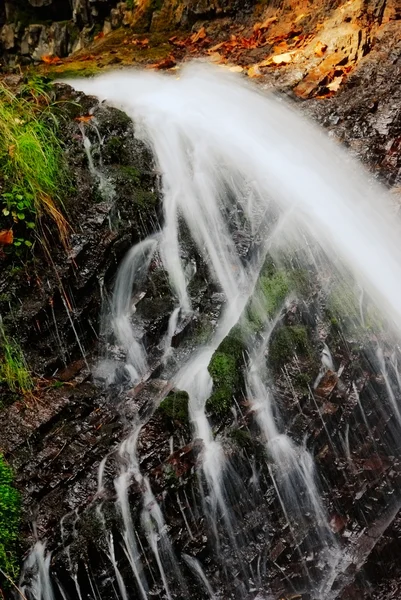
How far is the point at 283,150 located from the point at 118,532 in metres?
5.39

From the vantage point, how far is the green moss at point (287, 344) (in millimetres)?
4738

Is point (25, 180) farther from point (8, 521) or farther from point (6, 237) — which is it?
point (8, 521)

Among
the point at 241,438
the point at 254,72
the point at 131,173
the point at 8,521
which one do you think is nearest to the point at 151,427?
the point at 241,438

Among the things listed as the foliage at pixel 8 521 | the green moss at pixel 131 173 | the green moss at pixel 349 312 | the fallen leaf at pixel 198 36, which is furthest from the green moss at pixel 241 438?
the fallen leaf at pixel 198 36

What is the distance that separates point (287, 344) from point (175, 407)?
1.27 meters

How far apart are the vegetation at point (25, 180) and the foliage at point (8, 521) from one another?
2.12 metres

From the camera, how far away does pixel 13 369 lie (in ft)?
14.8

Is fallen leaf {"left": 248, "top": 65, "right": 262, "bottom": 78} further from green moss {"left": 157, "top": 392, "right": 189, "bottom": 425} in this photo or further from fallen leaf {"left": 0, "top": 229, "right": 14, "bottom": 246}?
green moss {"left": 157, "top": 392, "right": 189, "bottom": 425}

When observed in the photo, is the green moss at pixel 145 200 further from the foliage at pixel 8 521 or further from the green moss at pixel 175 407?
the foliage at pixel 8 521

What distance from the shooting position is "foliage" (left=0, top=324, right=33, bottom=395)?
4.48 metres

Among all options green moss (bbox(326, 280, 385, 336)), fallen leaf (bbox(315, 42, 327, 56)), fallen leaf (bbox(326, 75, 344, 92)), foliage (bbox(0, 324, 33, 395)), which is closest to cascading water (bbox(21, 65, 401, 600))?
green moss (bbox(326, 280, 385, 336))

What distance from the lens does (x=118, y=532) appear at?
3664 millimetres

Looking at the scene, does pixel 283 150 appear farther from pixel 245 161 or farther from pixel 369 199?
pixel 369 199

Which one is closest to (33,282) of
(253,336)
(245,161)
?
(253,336)
